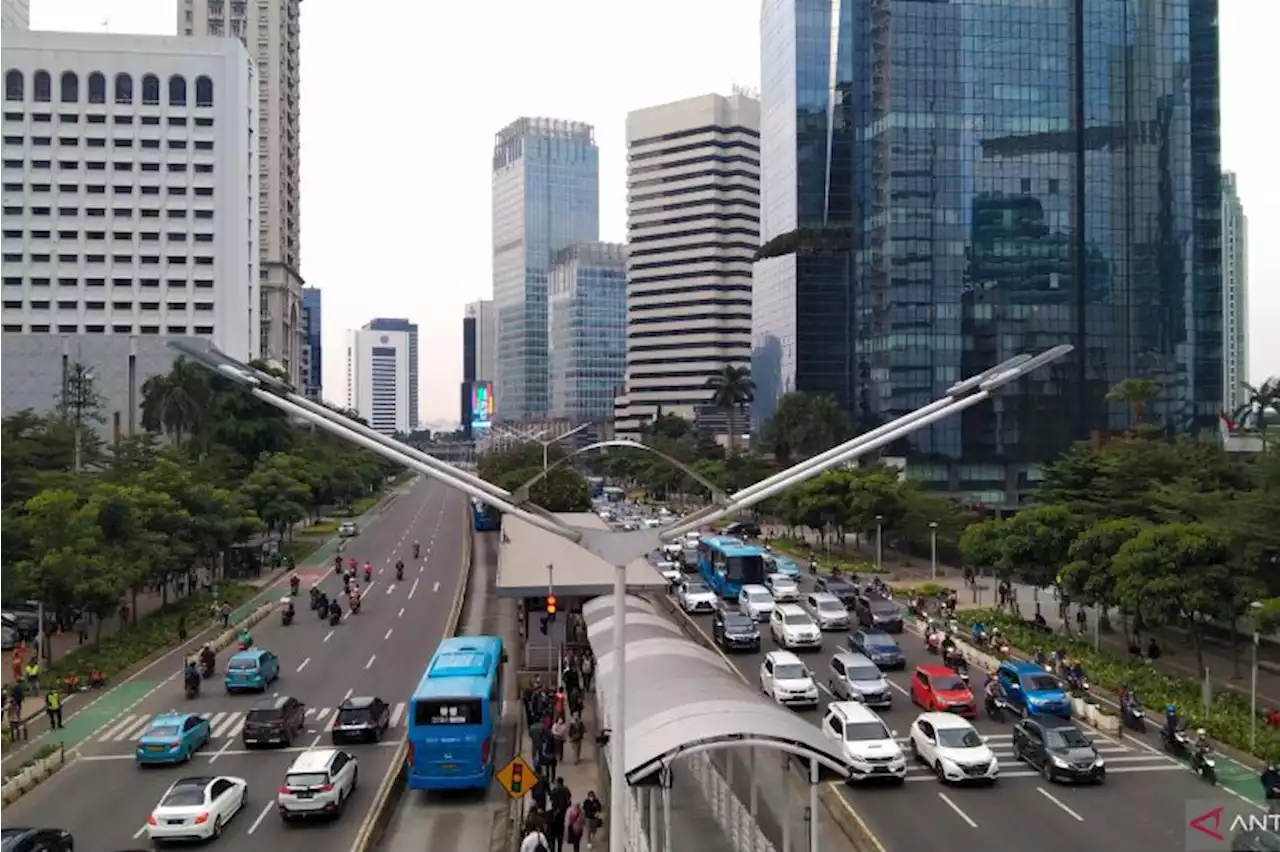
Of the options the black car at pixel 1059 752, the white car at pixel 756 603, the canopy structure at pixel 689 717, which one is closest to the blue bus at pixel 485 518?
the white car at pixel 756 603

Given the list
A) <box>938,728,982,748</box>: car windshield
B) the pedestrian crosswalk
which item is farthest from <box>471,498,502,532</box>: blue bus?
<box>938,728,982,748</box>: car windshield

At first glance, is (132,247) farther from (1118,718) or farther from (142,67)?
(1118,718)

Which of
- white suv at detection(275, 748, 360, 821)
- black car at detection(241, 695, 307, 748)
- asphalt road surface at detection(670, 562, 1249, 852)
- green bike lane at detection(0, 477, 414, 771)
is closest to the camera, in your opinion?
asphalt road surface at detection(670, 562, 1249, 852)

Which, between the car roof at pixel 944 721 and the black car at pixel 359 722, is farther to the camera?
the black car at pixel 359 722

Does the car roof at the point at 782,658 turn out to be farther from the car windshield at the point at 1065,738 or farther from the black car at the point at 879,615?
the black car at the point at 879,615

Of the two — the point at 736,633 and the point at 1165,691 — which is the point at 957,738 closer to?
the point at 1165,691

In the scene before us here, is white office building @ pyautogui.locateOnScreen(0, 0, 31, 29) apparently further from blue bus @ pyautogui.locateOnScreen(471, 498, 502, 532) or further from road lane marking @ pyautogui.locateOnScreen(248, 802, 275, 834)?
road lane marking @ pyautogui.locateOnScreen(248, 802, 275, 834)

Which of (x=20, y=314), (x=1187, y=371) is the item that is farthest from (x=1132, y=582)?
(x=20, y=314)
